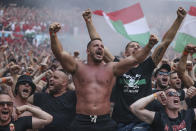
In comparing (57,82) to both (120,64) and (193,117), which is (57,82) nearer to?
(120,64)

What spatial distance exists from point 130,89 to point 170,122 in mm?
596

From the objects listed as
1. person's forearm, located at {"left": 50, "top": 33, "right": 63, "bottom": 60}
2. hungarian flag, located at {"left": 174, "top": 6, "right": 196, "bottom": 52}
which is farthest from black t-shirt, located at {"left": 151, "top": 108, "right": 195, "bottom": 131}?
hungarian flag, located at {"left": 174, "top": 6, "right": 196, "bottom": 52}

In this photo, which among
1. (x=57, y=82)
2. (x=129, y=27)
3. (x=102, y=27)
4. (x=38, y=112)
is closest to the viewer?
(x=38, y=112)

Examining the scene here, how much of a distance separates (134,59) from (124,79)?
65cm

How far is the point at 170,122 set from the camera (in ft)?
13.1

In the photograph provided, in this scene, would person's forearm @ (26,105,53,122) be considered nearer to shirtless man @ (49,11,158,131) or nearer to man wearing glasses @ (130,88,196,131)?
shirtless man @ (49,11,158,131)

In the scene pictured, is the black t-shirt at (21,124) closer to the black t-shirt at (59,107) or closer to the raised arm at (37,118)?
the raised arm at (37,118)

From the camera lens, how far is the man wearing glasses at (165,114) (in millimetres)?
3906

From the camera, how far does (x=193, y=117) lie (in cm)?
419

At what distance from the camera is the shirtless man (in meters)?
3.51

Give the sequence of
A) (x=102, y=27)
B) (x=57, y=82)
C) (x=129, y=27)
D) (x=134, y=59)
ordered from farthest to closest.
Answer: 1. (x=102, y=27)
2. (x=129, y=27)
3. (x=57, y=82)
4. (x=134, y=59)

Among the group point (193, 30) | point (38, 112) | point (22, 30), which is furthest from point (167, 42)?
point (22, 30)

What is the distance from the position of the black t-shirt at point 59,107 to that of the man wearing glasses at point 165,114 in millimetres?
914

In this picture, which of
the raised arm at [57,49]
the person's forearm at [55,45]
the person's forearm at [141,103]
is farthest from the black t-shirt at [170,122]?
the person's forearm at [55,45]
